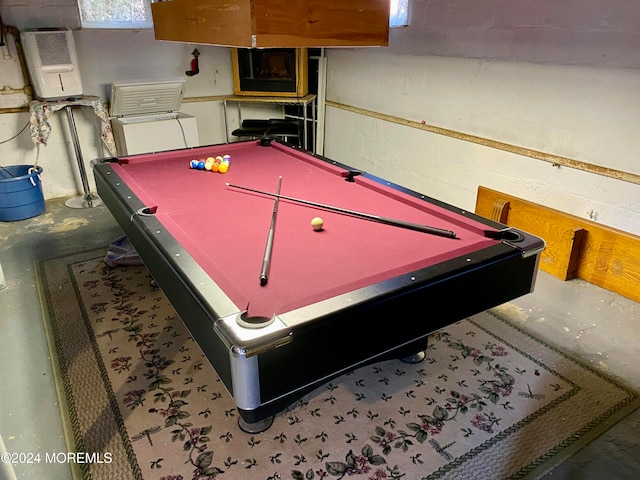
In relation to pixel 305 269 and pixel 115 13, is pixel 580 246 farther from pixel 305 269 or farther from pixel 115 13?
pixel 115 13

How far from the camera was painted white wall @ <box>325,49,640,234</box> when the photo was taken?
2500mm

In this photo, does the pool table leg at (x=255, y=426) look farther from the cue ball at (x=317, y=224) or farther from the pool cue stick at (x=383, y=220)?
the pool cue stick at (x=383, y=220)

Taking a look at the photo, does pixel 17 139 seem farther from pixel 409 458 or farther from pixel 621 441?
pixel 621 441

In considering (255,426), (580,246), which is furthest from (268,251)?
(580,246)

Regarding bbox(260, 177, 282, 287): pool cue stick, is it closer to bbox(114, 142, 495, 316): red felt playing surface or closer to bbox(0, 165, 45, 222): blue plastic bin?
bbox(114, 142, 495, 316): red felt playing surface

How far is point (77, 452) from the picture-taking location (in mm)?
1664

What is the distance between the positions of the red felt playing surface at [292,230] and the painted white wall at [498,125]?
123 centimetres

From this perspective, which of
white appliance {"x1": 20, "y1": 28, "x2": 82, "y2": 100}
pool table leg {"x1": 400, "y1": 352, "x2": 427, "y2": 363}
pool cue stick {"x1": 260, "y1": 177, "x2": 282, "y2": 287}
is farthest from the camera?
white appliance {"x1": 20, "y1": 28, "x2": 82, "y2": 100}

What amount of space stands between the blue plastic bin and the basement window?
1316 mm

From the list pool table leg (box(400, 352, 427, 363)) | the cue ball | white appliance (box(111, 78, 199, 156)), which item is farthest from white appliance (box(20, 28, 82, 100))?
pool table leg (box(400, 352, 427, 363))

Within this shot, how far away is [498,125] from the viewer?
3.06m

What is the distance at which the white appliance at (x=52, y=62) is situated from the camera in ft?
11.4

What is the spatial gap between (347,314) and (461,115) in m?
2.45

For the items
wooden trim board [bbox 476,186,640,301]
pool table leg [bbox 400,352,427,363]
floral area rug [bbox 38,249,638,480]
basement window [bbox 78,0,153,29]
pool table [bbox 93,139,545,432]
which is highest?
basement window [bbox 78,0,153,29]
